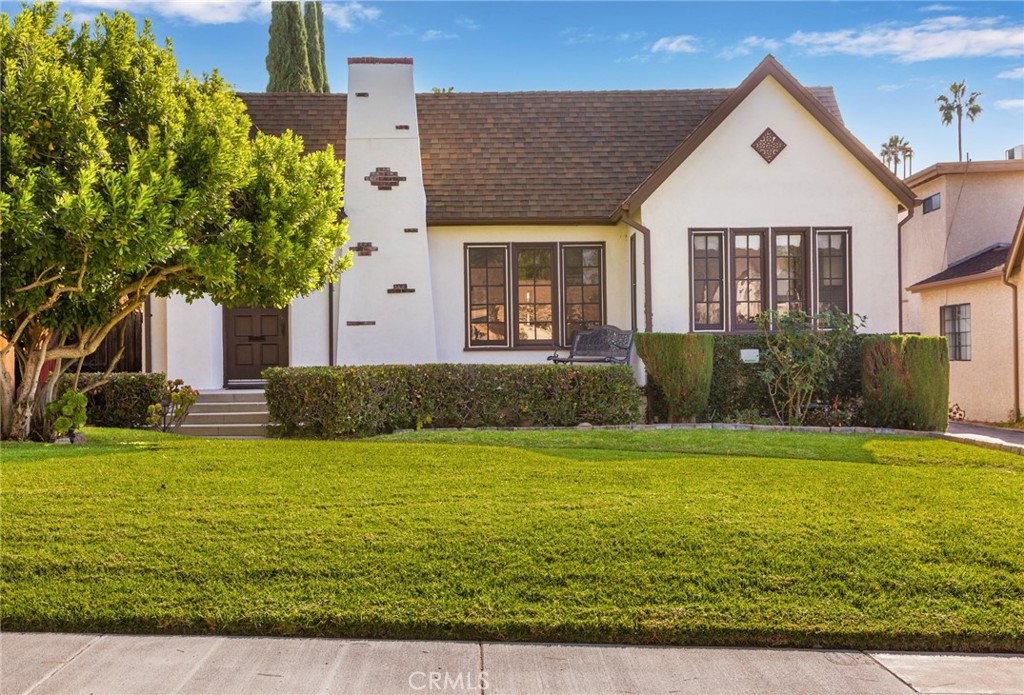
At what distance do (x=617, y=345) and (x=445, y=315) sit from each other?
3266 mm

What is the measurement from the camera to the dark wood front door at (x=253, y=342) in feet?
49.3

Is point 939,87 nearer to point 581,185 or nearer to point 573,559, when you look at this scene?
point 581,185

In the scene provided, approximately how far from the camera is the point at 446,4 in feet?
39.1

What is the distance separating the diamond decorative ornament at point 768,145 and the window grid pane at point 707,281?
1552 millimetres

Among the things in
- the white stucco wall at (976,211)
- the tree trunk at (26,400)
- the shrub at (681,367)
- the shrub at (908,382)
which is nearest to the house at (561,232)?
the shrub at (681,367)

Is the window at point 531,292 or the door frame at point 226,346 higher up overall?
the window at point 531,292

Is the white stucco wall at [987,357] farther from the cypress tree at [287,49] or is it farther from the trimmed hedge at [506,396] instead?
the cypress tree at [287,49]

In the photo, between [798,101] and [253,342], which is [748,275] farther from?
[253,342]

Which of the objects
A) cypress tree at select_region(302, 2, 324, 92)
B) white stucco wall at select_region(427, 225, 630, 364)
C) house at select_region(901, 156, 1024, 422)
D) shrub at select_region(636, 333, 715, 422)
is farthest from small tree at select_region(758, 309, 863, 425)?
cypress tree at select_region(302, 2, 324, 92)

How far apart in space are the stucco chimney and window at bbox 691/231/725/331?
4.59 metres

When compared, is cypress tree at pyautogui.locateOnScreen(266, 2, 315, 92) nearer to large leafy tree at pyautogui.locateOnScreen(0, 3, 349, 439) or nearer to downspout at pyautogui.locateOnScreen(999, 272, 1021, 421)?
large leafy tree at pyautogui.locateOnScreen(0, 3, 349, 439)

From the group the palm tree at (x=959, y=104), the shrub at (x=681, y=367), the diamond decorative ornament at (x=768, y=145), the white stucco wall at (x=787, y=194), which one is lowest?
the shrub at (x=681, y=367)

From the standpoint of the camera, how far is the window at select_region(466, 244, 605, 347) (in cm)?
1506

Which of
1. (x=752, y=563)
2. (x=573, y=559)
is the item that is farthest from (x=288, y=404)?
(x=752, y=563)
